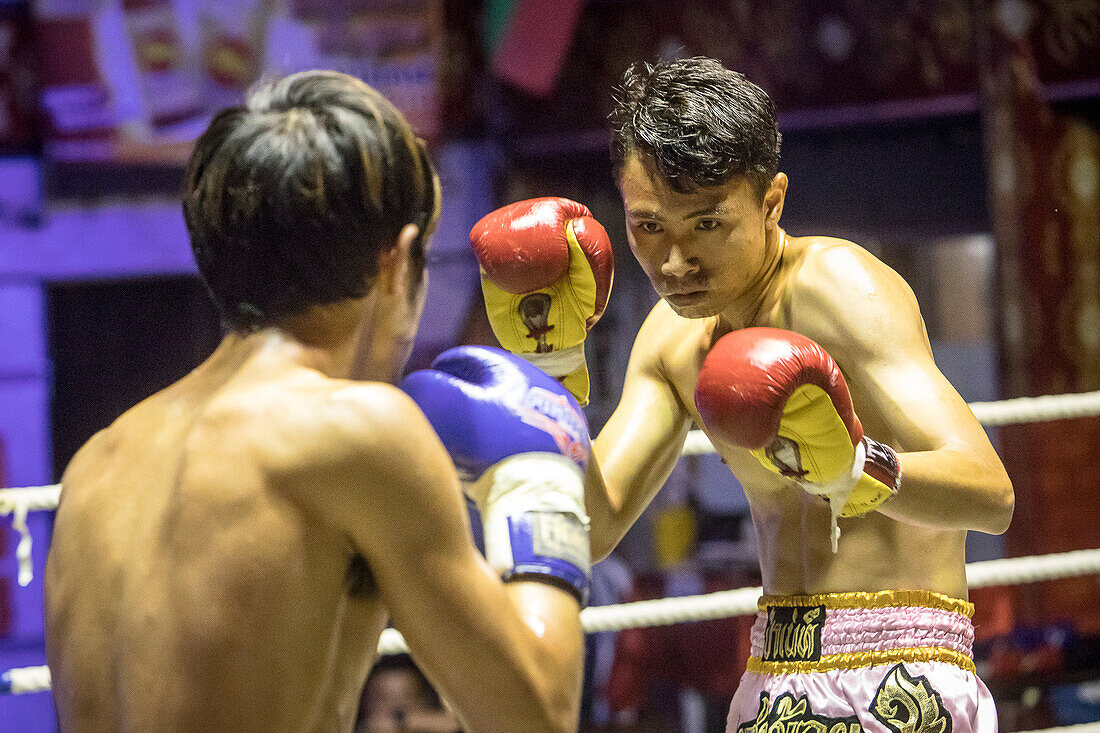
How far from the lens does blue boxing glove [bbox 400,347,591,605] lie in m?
1.03

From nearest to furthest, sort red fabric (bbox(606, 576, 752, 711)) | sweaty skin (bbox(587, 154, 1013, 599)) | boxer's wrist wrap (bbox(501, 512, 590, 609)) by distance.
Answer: boxer's wrist wrap (bbox(501, 512, 590, 609))
sweaty skin (bbox(587, 154, 1013, 599))
red fabric (bbox(606, 576, 752, 711))

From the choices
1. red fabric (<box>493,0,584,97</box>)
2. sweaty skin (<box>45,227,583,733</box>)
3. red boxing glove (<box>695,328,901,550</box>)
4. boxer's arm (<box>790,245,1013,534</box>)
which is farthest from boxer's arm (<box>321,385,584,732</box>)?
red fabric (<box>493,0,584,97</box>)

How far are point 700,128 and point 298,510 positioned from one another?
0.80 metres

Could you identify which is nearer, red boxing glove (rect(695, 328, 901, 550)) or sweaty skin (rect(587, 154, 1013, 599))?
red boxing glove (rect(695, 328, 901, 550))

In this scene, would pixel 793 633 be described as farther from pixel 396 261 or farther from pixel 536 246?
pixel 396 261

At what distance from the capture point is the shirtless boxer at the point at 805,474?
135cm

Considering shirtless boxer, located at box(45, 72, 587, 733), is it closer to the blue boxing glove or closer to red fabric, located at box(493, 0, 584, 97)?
the blue boxing glove

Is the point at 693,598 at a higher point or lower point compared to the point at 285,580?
lower

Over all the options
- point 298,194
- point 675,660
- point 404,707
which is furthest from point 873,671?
point 675,660

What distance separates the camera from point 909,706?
1.43 m

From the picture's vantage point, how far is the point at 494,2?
475 cm

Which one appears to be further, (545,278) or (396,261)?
(545,278)

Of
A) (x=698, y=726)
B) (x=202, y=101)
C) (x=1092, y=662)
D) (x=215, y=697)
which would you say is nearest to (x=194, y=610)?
(x=215, y=697)

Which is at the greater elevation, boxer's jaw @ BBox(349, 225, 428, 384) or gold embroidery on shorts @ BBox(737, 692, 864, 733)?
boxer's jaw @ BBox(349, 225, 428, 384)
